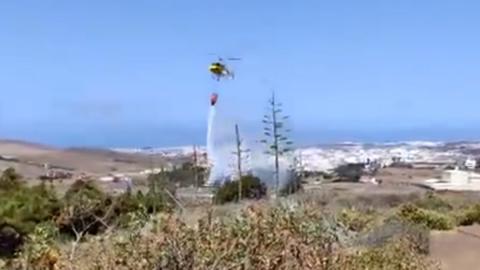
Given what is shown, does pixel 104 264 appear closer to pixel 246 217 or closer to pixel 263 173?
pixel 246 217

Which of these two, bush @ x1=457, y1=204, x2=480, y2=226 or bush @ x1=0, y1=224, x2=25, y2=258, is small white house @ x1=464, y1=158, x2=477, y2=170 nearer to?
bush @ x1=457, y1=204, x2=480, y2=226

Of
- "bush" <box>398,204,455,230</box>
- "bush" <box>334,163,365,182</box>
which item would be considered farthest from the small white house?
"bush" <box>398,204,455,230</box>

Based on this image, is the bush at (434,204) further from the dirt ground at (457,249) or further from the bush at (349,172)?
the bush at (349,172)

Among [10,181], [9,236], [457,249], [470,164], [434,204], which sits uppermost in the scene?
[470,164]

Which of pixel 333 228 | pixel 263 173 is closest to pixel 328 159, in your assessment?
pixel 263 173

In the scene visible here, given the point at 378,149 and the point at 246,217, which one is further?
the point at 378,149

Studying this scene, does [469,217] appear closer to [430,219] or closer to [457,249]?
[430,219]

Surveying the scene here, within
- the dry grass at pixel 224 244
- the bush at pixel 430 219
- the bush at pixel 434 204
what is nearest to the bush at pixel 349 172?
the bush at pixel 434 204

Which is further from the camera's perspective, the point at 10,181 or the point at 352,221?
A: the point at 10,181

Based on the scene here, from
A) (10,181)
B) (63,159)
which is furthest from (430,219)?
(63,159)
